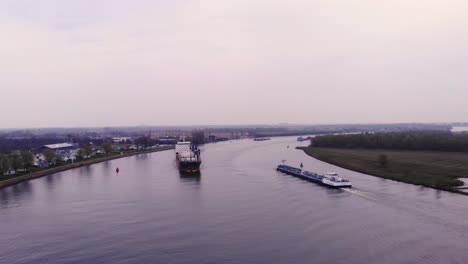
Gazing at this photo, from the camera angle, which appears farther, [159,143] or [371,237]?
[159,143]

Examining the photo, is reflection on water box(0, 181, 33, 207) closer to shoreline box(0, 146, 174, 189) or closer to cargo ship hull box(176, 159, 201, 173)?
shoreline box(0, 146, 174, 189)

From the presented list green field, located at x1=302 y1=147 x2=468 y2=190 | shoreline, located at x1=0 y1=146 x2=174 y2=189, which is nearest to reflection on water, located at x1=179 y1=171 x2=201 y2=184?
shoreline, located at x1=0 y1=146 x2=174 y2=189

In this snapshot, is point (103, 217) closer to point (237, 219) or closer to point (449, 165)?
point (237, 219)

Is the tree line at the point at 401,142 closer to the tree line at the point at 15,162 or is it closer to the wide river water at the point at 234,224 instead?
the wide river water at the point at 234,224

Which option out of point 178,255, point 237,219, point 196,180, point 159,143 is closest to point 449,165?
point 196,180

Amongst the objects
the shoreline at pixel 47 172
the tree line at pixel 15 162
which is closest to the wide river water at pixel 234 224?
the shoreline at pixel 47 172

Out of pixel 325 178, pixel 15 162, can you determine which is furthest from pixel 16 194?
pixel 325 178

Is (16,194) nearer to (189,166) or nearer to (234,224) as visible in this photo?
(189,166)
